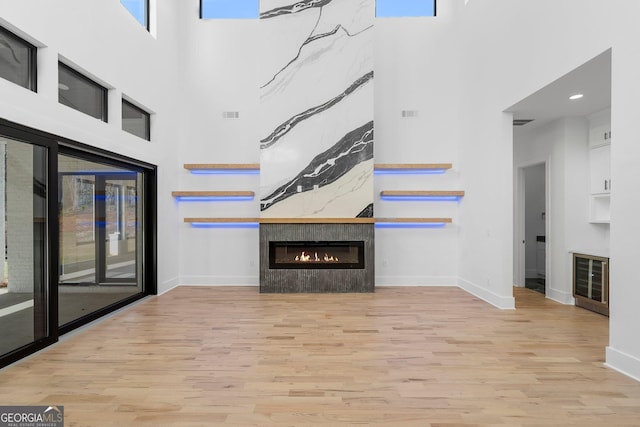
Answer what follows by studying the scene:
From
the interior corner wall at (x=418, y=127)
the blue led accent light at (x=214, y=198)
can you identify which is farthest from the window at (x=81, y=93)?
the interior corner wall at (x=418, y=127)

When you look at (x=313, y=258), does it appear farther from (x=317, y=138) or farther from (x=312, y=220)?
(x=317, y=138)

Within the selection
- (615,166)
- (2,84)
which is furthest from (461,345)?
(2,84)

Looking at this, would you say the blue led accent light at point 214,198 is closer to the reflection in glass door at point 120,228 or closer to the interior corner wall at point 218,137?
the interior corner wall at point 218,137

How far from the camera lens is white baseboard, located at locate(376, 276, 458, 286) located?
6406 millimetres

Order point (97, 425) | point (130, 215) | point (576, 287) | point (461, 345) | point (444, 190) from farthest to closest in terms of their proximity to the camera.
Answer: point (444, 190) → point (130, 215) → point (576, 287) → point (461, 345) → point (97, 425)

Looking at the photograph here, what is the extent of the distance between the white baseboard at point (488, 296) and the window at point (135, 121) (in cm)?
567

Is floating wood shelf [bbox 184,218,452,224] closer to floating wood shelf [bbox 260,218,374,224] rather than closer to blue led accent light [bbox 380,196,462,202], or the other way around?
floating wood shelf [bbox 260,218,374,224]

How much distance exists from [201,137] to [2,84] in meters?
3.72

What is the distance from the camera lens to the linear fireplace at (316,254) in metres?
5.93

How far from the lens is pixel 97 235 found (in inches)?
176

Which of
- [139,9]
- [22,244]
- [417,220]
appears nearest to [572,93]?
[417,220]

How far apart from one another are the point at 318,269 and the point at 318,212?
947 mm

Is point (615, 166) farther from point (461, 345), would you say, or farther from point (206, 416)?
point (206, 416)

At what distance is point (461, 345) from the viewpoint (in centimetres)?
346
